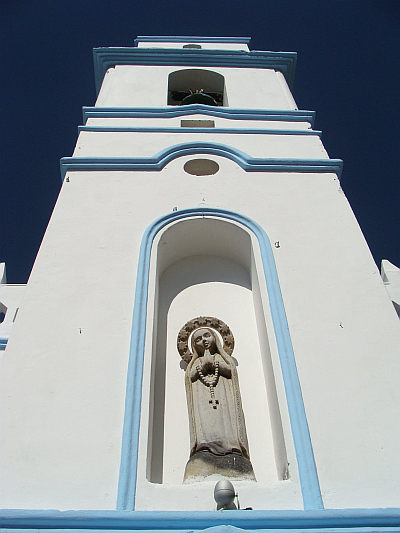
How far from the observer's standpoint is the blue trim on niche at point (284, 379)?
3865mm

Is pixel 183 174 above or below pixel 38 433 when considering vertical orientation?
above

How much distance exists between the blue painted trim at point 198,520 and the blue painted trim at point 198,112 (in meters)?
6.36

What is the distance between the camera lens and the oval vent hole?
7.65 m

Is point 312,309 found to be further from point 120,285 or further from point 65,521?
point 65,521

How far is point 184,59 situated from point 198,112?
313 centimetres

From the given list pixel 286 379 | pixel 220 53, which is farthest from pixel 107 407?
pixel 220 53

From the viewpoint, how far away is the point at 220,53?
1180 centimetres

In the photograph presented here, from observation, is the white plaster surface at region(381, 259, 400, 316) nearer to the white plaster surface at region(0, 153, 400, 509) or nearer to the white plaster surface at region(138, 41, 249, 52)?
the white plaster surface at region(0, 153, 400, 509)

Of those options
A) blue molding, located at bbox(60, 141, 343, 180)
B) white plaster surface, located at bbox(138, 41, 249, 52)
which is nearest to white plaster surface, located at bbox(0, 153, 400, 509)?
blue molding, located at bbox(60, 141, 343, 180)

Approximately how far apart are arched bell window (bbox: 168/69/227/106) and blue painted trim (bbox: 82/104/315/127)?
209cm

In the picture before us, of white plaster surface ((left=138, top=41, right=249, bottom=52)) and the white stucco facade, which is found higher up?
white plaster surface ((left=138, top=41, right=249, bottom=52))

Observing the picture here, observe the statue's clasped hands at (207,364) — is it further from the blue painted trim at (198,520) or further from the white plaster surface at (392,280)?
the white plaster surface at (392,280)

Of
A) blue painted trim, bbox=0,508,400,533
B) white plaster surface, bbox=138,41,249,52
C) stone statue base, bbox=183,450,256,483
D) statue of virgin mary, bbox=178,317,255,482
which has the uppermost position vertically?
white plaster surface, bbox=138,41,249,52

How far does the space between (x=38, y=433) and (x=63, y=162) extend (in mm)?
3937
